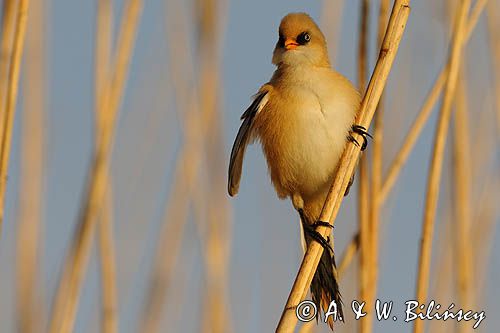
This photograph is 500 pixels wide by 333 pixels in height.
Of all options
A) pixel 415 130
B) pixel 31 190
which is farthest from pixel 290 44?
pixel 31 190

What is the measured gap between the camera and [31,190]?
6.43 ft

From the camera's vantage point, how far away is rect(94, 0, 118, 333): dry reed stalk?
5.78 feet

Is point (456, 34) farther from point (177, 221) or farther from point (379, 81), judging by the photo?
point (177, 221)

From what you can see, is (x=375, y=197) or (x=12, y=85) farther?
(x=375, y=197)

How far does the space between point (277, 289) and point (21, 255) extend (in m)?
0.79

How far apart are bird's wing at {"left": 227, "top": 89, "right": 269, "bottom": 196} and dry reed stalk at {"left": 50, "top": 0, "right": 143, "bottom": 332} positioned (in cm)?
29

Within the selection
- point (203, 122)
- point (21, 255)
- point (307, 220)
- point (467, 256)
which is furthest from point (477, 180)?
point (21, 255)

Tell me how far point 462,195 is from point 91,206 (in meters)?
0.89

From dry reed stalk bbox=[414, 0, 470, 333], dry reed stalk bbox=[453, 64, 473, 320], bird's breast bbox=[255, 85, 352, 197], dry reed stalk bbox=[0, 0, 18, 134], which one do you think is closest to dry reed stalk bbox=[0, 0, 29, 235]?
dry reed stalk bbox=[0, 0, 18, 134]
